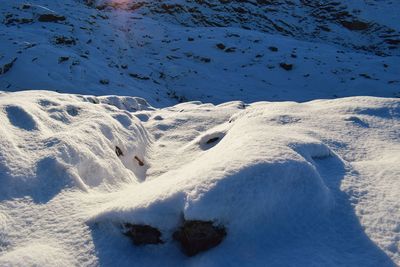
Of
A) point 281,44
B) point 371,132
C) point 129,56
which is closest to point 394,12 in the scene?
point 281,44

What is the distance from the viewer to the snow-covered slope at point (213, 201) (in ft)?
12.7

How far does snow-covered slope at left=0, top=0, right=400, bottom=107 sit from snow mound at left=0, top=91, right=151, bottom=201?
8751mm

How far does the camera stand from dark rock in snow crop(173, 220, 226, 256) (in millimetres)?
3879

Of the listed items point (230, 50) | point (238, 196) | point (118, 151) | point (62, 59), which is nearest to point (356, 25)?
point (230, 50)

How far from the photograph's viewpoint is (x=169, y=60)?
24.3m

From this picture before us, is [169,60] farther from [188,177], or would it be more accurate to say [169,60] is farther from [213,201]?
[213,201]

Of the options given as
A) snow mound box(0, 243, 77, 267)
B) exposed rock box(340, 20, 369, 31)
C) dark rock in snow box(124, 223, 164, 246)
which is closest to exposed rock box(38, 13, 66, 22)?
snow mound box(0, 243, 77, 267)

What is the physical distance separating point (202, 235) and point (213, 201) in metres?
0.38

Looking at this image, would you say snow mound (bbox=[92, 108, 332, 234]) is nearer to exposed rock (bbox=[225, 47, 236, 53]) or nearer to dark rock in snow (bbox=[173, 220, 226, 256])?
dark rock in snow (bbox=[173, 220, 226, 256])

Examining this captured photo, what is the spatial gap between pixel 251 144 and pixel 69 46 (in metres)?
18.9

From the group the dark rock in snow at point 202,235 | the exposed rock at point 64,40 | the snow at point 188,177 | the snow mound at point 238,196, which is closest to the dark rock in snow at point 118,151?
the snow at point 188,177

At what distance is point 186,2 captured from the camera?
111 ft

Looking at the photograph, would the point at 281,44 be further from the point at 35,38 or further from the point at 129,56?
the point at 35,38

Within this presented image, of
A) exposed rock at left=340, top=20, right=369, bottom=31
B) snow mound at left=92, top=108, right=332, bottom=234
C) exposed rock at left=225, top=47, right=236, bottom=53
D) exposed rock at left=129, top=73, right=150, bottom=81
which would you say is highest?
snow mound at left=92, top=108, right=332, bottom=234
